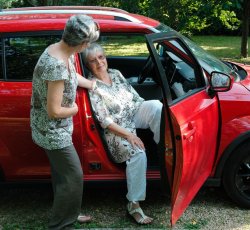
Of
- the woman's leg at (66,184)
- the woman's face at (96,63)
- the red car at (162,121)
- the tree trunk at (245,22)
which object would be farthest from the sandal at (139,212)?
the tree trunk at (245,22)

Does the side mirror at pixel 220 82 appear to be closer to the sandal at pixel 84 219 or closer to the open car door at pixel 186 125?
the open car door at pixel 186 125

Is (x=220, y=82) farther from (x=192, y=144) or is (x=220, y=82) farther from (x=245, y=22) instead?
(x=245, y=22)

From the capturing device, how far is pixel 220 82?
11.7ft

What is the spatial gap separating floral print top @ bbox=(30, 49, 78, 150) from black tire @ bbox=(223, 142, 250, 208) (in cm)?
146

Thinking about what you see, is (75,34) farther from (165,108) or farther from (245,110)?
(245,110)

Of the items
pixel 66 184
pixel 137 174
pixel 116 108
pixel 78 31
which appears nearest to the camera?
pixel 78 31

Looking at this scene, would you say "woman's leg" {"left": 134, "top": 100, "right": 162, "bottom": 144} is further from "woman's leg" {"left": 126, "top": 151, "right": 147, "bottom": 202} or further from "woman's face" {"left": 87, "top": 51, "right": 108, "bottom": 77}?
"woman's face" {"left": 87, "top": 51, "right": 108, "bottom": 77}

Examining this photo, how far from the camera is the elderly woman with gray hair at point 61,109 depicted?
281 centimetres

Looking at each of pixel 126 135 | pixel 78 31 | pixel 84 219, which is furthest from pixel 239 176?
pixel 78 31

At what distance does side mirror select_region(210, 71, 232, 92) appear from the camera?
3.55 meters

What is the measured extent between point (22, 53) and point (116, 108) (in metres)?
0.89

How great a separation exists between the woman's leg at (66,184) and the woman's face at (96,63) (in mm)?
801

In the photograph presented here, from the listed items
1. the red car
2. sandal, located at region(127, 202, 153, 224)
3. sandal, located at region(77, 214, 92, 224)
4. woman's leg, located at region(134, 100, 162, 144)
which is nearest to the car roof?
the red car

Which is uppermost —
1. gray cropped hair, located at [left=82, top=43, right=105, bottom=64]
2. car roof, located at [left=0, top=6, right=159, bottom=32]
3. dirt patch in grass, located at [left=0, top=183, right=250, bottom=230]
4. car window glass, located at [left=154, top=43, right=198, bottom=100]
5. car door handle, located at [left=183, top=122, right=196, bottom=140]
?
car roof, located at [left=0, top=6, right=159, bottom=32]
